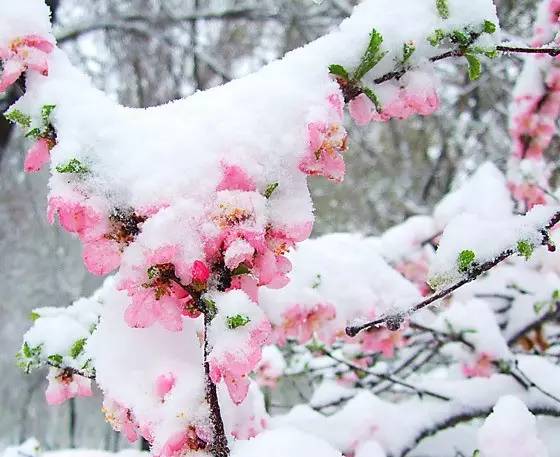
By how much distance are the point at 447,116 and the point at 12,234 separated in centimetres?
475

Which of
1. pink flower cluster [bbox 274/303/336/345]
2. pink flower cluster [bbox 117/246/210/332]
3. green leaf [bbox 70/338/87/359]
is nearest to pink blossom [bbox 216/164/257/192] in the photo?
pink flower cluster [bbox 117/246/210/332]

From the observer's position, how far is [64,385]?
1.06 m

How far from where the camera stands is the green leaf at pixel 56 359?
1.02 meters

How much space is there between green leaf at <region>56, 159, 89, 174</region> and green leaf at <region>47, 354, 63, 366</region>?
0.41 m

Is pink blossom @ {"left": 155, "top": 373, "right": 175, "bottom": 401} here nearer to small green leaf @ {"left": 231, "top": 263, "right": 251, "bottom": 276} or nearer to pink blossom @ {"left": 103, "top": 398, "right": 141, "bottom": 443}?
pink blossom @ {"left": 103, "top": 398, "right": 141, "bottom": 443}

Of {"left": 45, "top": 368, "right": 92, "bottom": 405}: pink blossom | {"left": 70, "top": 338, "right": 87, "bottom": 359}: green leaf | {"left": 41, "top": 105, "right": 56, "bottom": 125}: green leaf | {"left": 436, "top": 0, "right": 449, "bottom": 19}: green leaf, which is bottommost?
{"left": 45, "top": 368, "right": 92, "bottom": 405}: pink blossom

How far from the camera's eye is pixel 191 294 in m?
0.72

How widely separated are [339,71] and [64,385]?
0.71m

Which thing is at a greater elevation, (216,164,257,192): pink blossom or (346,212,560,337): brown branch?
(216,164,257,192): pink blossom

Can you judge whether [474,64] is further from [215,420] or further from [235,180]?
[215,420]

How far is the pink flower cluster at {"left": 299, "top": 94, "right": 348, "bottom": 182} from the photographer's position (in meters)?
0.77

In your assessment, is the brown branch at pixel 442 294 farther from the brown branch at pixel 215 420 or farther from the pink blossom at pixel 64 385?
the pink blossom at pixel 64 385

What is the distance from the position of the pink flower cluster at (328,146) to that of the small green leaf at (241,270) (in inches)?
6.3

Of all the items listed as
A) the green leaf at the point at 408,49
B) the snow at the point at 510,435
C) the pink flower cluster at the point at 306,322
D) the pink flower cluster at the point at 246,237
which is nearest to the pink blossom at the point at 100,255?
the pink flower cluster at the point at 246,237
